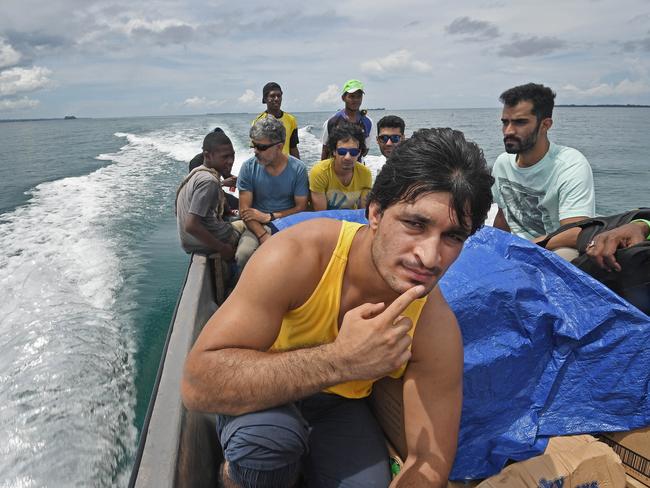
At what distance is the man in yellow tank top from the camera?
128 cm

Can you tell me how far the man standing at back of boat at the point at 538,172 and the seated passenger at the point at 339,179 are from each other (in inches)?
43.7

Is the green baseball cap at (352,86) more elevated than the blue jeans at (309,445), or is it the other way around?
the green baseball cap at (352,86)

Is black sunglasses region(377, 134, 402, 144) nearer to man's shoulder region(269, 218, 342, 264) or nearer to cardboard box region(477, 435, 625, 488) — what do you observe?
man's shoulder region(269, 218, 342, 264)

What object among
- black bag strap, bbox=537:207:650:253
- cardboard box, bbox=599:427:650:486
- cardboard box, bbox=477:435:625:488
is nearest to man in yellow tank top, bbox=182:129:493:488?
cardboard box, bbox=477:435:625:488

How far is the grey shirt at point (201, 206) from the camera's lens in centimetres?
340

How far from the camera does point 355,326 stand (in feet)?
4.06

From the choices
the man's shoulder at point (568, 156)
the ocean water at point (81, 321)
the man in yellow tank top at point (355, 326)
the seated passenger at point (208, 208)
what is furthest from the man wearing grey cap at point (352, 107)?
the man in yellow tank top at point (355, 326)

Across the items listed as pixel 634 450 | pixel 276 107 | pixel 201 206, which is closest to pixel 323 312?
pixel 634 450

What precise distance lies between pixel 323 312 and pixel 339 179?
8.14ft

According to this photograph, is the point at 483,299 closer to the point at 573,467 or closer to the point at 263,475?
the point at 573,467

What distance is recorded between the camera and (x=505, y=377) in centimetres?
187

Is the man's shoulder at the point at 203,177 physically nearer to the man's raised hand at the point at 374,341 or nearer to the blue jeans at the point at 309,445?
the blue jeans at the point at 309,445

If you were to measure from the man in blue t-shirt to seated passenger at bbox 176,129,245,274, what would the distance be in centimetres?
15

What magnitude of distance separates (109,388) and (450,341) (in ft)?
10.1
